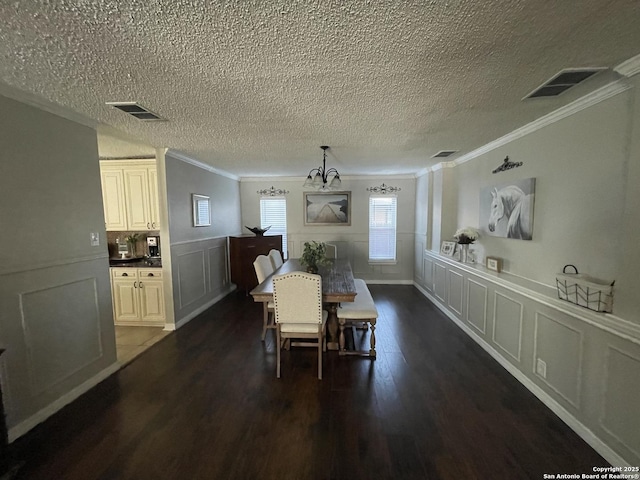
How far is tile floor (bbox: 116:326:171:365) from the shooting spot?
9.36 ft

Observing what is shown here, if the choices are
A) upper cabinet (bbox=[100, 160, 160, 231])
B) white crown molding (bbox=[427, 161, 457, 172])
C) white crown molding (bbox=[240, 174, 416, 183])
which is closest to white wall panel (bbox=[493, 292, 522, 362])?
white crown molding (bbox=[427, 161, 457, 172])

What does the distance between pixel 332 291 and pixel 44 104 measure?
109 inches

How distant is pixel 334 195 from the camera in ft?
18.5

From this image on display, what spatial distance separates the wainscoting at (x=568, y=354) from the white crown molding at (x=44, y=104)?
417 centimetres

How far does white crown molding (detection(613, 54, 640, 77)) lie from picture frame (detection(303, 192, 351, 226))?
4.25 meters

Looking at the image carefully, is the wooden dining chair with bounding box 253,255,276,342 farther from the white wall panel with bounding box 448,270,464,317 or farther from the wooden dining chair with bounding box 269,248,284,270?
the white wall panel with bounding box 448,270,464,317

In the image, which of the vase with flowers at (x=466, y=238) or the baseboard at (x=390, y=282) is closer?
the vase with flowers at (x=466, y=238)

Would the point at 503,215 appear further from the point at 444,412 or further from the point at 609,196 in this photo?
the point at 444,412

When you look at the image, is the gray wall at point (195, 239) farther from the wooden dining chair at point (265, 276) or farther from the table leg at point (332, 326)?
the table leg at point (332, 326)

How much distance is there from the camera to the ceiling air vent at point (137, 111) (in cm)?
198

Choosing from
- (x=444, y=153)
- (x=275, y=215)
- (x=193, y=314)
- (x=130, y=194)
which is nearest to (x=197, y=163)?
(x=130, y=194)

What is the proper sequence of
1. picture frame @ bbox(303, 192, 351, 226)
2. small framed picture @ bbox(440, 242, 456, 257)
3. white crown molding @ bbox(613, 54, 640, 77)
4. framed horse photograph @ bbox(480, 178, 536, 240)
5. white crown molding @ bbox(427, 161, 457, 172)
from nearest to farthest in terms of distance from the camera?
white crown molding @ bbox(613, 54, 640, 77), framed horse photograph @ bbox(480, 178, 536, 240), small framed picture @ bbox(440, 242, 456, 257), white crown molding @ bbox(427, 161, 457, 172), picture frame @ bbox(303, 192, 351, 226)

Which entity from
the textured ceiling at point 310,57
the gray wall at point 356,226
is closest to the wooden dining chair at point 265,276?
the textured ceiling at point 310,57

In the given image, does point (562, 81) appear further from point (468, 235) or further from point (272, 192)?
point (272, 192)
